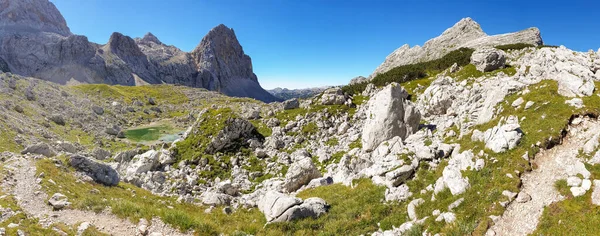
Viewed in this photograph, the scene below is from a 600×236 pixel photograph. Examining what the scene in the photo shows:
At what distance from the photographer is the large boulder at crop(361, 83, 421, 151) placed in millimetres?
32281

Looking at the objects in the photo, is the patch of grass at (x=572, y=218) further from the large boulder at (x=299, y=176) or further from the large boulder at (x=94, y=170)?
the large boulder at (x=94, y=170)

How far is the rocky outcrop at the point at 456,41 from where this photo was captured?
112m

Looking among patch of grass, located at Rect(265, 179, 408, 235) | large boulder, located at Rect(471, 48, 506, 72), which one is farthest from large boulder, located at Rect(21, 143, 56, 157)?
large boulder, located at Rect(471, 48, 506, 72)

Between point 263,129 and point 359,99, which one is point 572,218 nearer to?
point 263,129

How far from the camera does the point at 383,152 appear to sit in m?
28.0

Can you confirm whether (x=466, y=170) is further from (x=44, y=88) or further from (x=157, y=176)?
(x=44, y=88)

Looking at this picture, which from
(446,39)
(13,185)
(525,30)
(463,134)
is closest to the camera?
(13,185)

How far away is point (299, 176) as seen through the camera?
3019cm

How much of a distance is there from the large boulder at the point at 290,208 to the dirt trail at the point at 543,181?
10.7 metres

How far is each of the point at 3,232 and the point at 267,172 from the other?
86.7ft

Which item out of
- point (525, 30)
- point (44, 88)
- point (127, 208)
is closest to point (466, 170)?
point (127, 208)

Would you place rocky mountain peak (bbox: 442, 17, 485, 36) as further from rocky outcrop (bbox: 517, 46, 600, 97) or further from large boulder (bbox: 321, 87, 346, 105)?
rocky outcrop (bbox: 517, 46, 600, 97)

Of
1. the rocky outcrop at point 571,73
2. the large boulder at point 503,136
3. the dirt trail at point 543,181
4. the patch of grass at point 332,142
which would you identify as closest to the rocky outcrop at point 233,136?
the patch of grass at point 332,142

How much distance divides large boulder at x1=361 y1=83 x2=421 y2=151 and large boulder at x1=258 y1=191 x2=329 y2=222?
1340 cm
